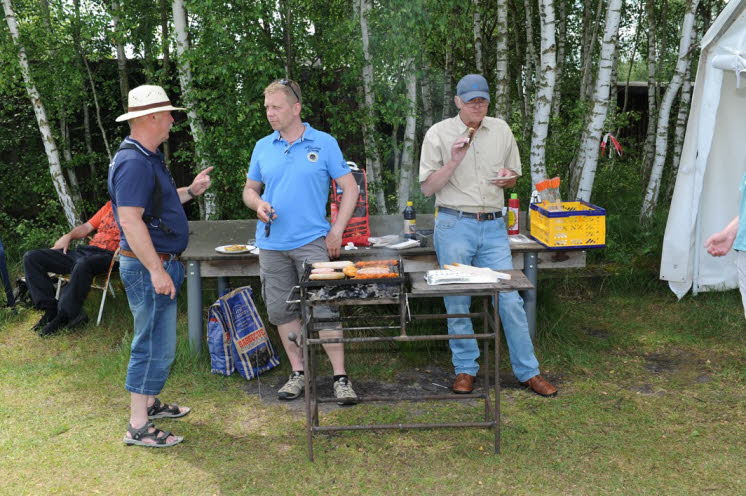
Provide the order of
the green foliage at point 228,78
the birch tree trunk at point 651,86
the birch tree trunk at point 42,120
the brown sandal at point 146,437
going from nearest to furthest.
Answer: the brown sandal at point 146,437
the green foliage at point 228,78
the birch tree trunk at point 42,120
the birch tree trunk at point 651,86

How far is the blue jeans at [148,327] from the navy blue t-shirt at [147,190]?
0.13 meters

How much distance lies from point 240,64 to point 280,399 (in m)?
3.35

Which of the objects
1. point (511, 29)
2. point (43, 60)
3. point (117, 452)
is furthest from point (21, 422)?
point (511, 29)

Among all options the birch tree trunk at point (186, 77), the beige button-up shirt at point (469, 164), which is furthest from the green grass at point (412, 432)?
the birch tree trunk at point (186, 77)

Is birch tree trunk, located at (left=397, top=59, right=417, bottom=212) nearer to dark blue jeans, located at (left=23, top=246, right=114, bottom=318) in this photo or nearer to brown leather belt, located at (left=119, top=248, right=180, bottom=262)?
dark blue jeans, located at (left=23, top=246, right=114, bottom=318)

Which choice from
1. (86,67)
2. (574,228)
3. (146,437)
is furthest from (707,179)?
(86,67)

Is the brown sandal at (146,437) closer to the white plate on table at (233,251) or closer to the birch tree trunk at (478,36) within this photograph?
the white plate on table at (233,251)

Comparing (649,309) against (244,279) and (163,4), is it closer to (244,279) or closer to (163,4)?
(244,279)

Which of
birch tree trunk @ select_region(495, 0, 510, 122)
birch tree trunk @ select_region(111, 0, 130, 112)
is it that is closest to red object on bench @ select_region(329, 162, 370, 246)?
birch tree trunk @ select_region(495, 0, 510, 122)

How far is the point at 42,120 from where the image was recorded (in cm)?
723

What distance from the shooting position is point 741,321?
5.77 m

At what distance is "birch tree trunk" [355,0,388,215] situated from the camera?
23.0ft

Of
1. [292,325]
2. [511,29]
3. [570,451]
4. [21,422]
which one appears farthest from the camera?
[511,29]

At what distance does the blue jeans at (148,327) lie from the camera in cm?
358
